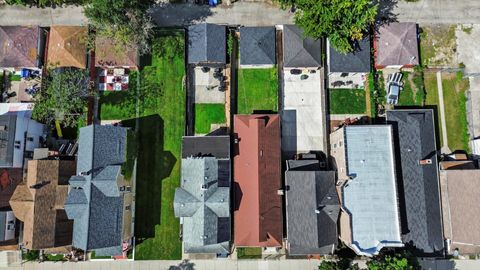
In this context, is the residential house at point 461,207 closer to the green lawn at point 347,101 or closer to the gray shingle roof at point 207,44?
the green lawn at point 347,101

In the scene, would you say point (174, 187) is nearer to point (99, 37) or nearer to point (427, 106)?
point (99, 37)

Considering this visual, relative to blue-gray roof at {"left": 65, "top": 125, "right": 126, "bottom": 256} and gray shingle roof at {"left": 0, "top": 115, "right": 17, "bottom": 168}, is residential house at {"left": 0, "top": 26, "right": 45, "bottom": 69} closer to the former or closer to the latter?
gray shingle roof at {"left": 0, "top": 115, "right": 17, "bottom": 168}

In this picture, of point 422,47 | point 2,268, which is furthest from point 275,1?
point 2,268

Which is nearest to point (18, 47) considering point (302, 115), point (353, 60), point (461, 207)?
point (302, 115)

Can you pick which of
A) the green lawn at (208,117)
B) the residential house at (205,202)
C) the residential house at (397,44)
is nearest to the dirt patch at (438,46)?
the residential house at (397,44)

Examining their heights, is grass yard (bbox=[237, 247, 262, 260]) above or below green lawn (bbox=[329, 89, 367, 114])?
below

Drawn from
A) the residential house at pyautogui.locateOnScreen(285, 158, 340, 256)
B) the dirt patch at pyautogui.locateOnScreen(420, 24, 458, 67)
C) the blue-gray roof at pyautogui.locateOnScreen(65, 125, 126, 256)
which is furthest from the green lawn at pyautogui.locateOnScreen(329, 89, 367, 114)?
the blue-gray roof at pyautogui.locateOnScreen(65, 125, 126, 256)
